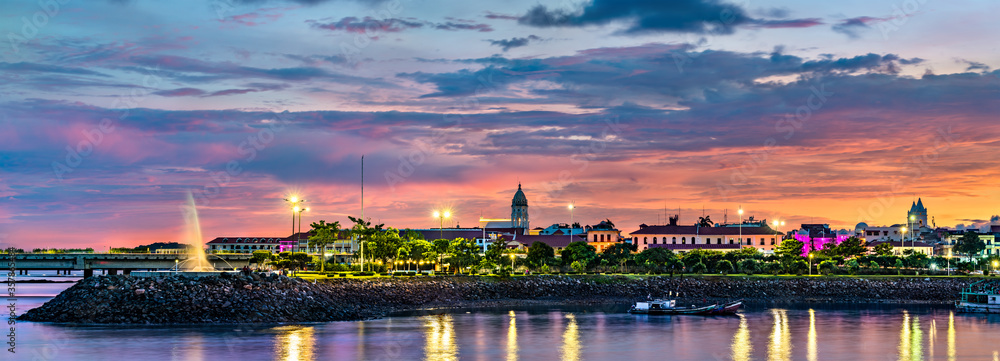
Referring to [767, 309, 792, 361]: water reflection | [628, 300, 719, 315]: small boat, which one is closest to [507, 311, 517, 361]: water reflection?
[628, 300, 719, 315]: small boat

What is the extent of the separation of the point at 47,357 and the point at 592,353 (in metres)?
39.9

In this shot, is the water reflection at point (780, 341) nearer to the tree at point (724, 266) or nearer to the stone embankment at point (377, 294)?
the stone embankment at point (377, 294)

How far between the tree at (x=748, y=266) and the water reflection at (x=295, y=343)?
97149 millimetres

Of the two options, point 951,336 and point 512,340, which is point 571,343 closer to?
point 512,340

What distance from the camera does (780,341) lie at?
7988 centimetres

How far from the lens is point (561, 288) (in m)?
133

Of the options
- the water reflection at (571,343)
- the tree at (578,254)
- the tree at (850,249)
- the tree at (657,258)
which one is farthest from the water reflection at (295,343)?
the tree at (850,249)

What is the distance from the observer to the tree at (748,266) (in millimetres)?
159375

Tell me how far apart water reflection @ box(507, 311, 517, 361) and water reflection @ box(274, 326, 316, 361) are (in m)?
14.8

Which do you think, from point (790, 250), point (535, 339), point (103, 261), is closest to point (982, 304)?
point (790, 250)

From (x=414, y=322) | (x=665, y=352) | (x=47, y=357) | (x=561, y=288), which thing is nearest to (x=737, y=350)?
(x=665, y=352)

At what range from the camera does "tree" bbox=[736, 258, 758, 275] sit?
523ft

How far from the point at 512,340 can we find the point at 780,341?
2360 centimetres

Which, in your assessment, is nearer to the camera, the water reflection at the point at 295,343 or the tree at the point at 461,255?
the water reflection at the point at 295,343
